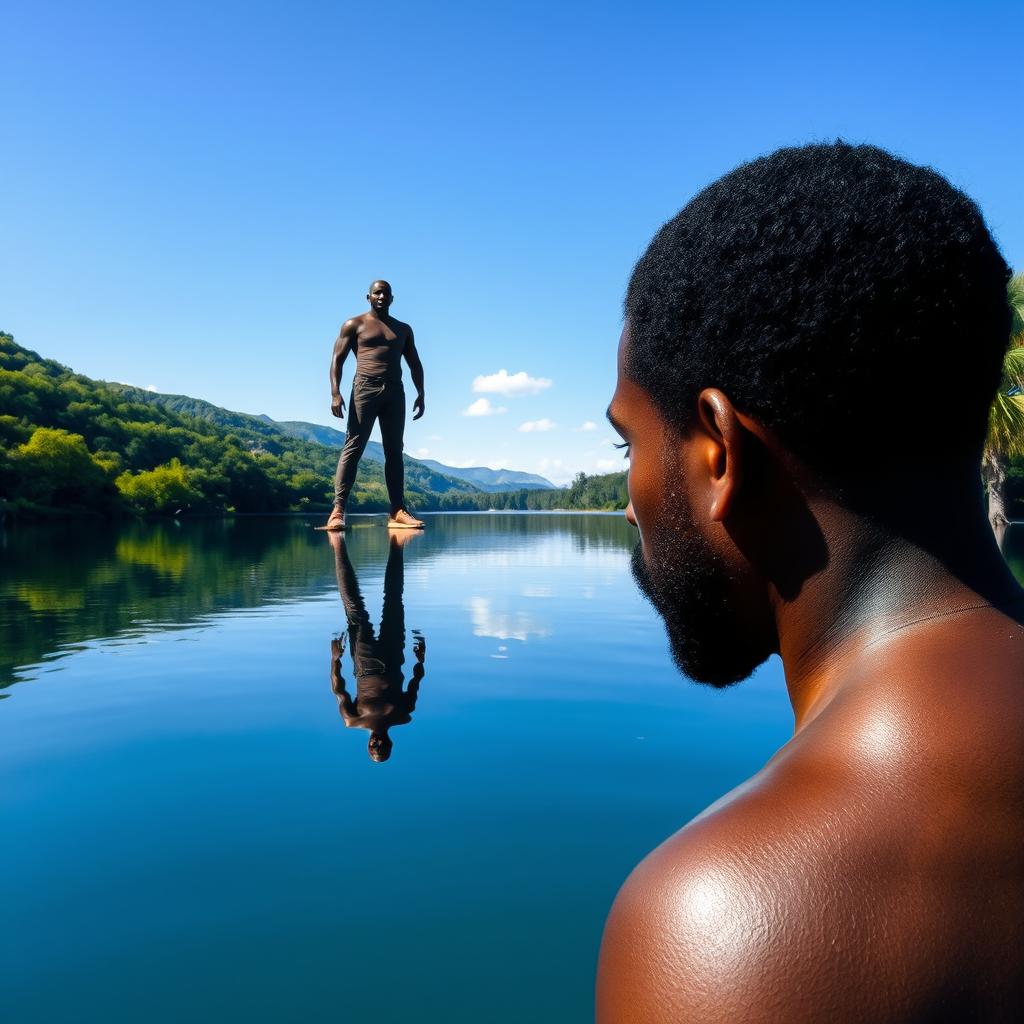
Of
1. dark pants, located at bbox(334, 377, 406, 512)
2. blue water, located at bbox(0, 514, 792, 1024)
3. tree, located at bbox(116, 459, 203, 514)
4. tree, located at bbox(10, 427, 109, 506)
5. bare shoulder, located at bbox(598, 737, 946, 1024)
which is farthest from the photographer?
tree, located at bbox(116, 459, 203, 514)

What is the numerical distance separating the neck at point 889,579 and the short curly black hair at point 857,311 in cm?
9

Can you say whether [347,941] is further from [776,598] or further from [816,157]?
[816,157]

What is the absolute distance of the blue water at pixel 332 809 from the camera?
208 centimetres

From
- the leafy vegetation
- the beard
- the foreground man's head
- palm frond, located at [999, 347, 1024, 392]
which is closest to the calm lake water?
the beard

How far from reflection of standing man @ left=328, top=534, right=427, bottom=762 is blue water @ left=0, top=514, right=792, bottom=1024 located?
0.04m

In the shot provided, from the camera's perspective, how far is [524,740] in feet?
13.1

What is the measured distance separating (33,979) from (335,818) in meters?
1.07

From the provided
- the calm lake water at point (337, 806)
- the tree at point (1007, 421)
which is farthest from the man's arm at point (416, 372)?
the tree at point (1007, 421)

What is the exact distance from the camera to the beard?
1315 mm

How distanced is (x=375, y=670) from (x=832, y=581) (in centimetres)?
407

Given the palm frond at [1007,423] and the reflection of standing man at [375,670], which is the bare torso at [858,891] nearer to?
the reflection of standing man at [375,670]

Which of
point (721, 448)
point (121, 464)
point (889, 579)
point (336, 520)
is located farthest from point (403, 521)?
point (121, 464)

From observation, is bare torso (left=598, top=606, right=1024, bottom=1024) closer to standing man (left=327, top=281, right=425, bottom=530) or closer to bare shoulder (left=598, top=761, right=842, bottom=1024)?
bare shoulder (left=598, top=761, right=842, bottom=1024)

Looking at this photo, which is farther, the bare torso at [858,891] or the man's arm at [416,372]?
the man's arm at [416,372]
